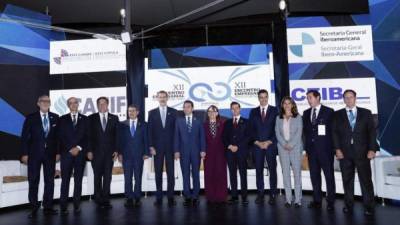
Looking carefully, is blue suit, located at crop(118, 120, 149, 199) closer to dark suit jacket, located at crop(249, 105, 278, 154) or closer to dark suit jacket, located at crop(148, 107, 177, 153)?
dark suit jacket, located at crop(148, 107, 177, 153)

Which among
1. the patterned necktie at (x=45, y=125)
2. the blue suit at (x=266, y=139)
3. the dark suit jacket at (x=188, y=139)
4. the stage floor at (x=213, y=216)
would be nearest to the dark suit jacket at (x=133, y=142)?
the dark suit jacket at (x=188, y=139)

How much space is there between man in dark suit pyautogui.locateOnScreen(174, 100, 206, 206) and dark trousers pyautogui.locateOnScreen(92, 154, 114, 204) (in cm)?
91

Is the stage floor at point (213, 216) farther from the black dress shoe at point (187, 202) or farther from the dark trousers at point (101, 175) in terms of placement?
the dark trousers at point (101, 175)

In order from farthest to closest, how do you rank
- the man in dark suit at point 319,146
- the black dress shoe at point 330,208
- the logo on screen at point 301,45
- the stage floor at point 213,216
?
the logo on screen at point 301,45, the man in dark suit at point 319,146, the black dress shoe at point 330,208, the stage floor at point 213,216

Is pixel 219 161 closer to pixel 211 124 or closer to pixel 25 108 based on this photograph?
pixel 211 124

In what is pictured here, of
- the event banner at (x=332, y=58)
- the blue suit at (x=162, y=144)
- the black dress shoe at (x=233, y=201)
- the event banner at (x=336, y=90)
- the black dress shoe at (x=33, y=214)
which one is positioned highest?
the event banner at (x=332, y=58)

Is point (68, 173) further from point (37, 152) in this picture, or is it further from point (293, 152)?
point (293, 152)

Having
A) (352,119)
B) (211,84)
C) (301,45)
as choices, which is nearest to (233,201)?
(352,119)

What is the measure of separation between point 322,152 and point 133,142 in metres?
2.40

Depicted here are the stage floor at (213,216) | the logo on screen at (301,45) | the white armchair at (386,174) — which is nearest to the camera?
the stage floor at (213,216)

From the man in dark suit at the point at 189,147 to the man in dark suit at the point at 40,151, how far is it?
155 cm

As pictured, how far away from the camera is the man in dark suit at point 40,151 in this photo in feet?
13.5

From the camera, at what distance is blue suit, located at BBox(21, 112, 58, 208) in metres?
4.12

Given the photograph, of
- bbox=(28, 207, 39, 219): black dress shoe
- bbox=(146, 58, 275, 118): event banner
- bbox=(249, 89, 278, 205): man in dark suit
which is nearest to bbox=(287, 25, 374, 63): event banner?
bbox=(146, 58, 275, 118): event banner
